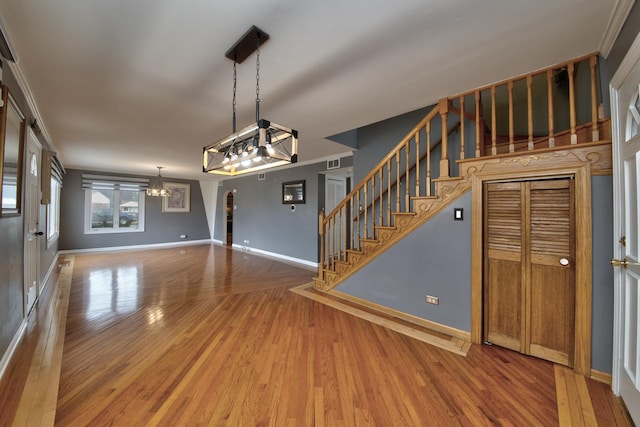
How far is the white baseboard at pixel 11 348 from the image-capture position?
1902 mm

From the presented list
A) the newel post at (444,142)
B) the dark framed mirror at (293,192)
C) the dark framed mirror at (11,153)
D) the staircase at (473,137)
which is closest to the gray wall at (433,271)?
the staircase at (473,137)

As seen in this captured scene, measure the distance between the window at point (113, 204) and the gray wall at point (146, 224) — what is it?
0.45ft

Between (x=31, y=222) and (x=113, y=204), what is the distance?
18.1ft

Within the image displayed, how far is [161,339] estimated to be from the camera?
2.43 meters

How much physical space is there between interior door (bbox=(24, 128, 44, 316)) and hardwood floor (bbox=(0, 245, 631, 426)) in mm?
400

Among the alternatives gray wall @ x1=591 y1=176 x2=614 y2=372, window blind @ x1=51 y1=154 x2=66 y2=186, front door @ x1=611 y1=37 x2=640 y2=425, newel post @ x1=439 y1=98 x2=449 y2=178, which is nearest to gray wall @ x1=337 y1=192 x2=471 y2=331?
newel post @ x1=439 y1=98 x2=449 y2=178

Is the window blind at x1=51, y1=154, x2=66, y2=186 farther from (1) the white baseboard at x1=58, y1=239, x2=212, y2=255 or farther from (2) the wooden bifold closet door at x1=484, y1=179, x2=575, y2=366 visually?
(2) the wooden bifold closet door at x1=484, y1=179, x2=575, y2=366

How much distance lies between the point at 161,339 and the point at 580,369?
3.62 m

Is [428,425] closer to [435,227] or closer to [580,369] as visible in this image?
[580,369]

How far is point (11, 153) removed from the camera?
82.0 inches

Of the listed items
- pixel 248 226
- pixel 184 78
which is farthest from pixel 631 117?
pixel 248 226

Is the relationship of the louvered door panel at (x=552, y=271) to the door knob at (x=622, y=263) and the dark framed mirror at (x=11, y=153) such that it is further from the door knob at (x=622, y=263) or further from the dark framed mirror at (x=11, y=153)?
the dark framed mirror at (x=11, y=153)

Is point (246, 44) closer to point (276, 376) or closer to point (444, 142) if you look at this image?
point (444, 142)

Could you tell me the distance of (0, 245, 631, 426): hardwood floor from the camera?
60.5 inches
